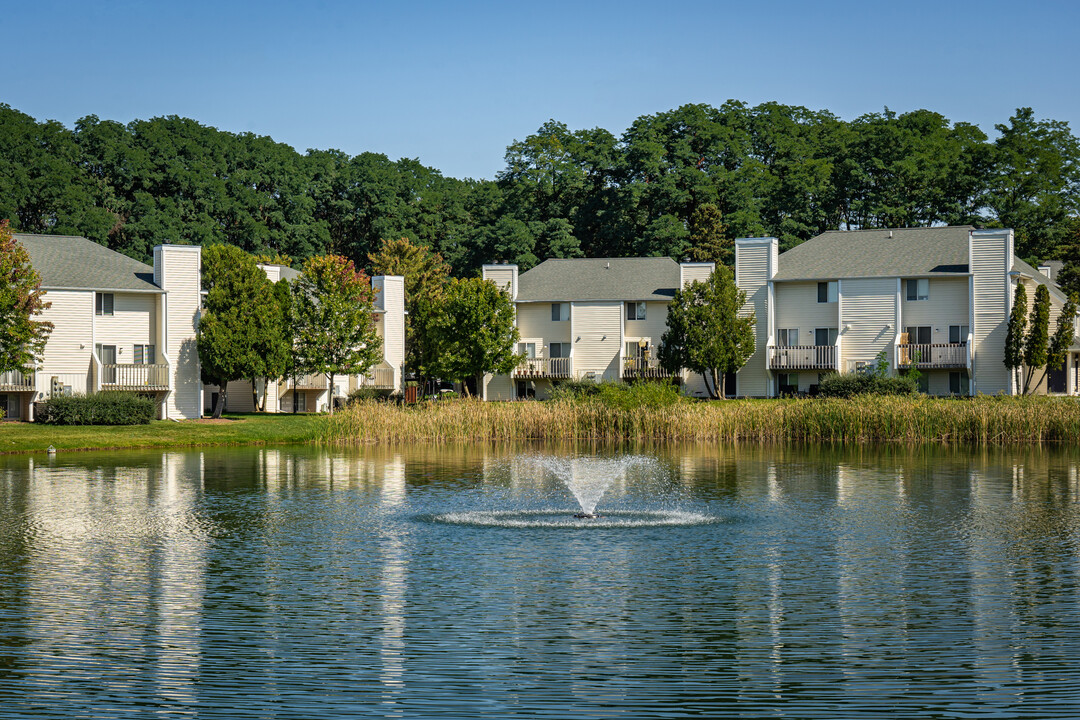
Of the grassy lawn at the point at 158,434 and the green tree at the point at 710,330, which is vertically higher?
the green tree at the point at 710,330

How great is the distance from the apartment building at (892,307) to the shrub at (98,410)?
35.4 m

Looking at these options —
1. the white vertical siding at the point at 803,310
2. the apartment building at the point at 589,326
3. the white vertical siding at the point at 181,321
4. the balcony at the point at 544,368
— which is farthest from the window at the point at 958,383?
the white vertical siding at the point at 181,321

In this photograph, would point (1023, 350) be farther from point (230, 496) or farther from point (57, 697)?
point (57, 697)

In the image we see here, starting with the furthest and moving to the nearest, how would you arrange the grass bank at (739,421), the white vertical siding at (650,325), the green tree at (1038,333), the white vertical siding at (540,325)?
the white vertical siding at (540,325) → the white vertical siding at (650,325) → the green tree at (1038,333) → the grass bank at (739,421)

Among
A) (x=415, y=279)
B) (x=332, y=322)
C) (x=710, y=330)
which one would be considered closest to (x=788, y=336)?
(x=710, y=330)

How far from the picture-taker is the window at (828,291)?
241ft

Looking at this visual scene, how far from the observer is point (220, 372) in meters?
61.2

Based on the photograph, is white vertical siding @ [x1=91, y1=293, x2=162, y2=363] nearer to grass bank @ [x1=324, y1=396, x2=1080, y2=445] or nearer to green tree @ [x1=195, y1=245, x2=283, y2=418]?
green tree @ [x1=195, y1=245, x2=283, y2=418]

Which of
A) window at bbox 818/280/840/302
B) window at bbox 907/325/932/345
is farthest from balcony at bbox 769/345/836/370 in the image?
window at bbox 907/325/932/345

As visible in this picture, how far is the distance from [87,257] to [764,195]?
5138 centimetres

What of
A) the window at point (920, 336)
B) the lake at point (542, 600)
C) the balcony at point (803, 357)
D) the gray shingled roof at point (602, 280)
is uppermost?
the gray shingled roof at point (602, 280)

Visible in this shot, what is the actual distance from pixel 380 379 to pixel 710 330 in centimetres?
1937

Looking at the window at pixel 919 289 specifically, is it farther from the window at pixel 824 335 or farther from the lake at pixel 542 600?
the lake at pixel 542 600

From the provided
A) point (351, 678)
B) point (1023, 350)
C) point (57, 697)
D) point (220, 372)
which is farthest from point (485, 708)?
point (1023, 350)
